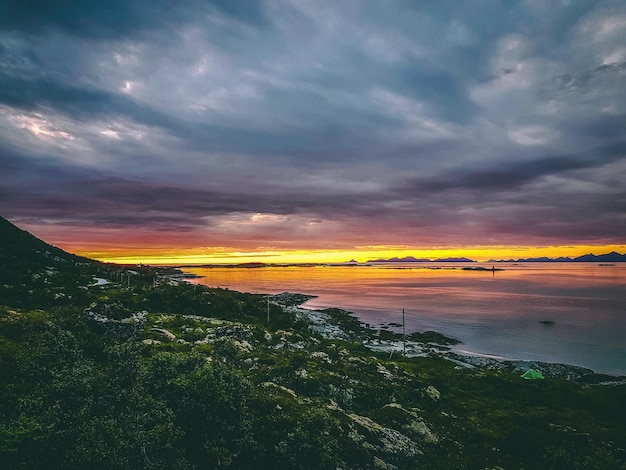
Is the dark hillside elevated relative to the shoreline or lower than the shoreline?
elevated

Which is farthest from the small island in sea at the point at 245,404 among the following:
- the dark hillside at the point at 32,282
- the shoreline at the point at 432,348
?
the shoreline at the point at 432,348

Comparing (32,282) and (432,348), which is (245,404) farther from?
(432,348)

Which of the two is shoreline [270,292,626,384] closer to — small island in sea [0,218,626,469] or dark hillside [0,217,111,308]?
small island in sea [0,218,626,469]

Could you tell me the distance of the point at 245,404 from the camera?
1691 cm

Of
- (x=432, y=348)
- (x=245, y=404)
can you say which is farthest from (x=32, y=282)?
(x=432, y=348)

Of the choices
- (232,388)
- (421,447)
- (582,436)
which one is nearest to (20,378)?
(232,388)

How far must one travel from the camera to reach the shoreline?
46500 mm

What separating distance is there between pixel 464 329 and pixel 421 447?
220 feet

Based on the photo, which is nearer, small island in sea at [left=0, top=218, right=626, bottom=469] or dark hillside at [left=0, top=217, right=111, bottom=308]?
small island in sea at [left=0, top=218, right=626, bottom=469]

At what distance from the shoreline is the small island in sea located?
16006mm

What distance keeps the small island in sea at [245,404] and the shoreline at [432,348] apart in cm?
1601

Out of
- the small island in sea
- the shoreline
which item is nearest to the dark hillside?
the small island in sea

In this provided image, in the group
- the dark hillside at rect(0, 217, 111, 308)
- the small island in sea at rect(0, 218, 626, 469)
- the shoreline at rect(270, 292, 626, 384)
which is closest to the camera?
the small island in sea at rect(0, 218, 626, 469)

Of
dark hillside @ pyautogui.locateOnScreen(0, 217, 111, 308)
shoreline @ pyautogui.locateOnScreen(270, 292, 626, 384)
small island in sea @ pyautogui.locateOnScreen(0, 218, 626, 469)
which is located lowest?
shoreline @ pyautogui.locateOnScreen(270, 292, 626, 384)
